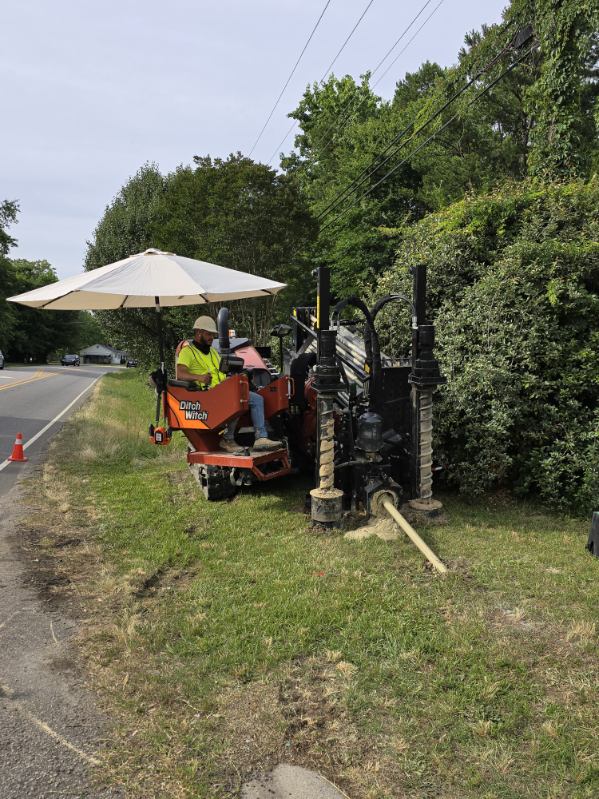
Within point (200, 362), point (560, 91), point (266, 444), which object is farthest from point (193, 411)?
point (560, 91)

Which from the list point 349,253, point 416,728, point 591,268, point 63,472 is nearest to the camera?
point 416,728

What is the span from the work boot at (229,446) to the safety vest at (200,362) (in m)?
0.65

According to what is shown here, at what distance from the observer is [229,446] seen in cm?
684

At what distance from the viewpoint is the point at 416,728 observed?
9.39 feet

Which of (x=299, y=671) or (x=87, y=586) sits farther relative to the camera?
(x=87, y=586)

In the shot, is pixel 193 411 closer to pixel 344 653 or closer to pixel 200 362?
pixel 200 362

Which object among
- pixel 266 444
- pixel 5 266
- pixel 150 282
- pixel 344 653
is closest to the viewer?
pixel 344 653

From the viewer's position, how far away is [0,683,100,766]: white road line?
2.71 m

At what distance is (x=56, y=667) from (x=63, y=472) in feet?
18.7

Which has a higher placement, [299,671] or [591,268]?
[591,268]

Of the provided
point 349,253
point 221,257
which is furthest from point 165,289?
point 349,253

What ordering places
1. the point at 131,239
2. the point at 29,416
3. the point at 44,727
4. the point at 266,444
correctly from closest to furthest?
the point at 44,727, the point at 266,444, the point at 29,416, the point at 131,239

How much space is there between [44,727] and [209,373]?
179 inches

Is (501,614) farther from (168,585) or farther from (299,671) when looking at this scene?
(168,585)
